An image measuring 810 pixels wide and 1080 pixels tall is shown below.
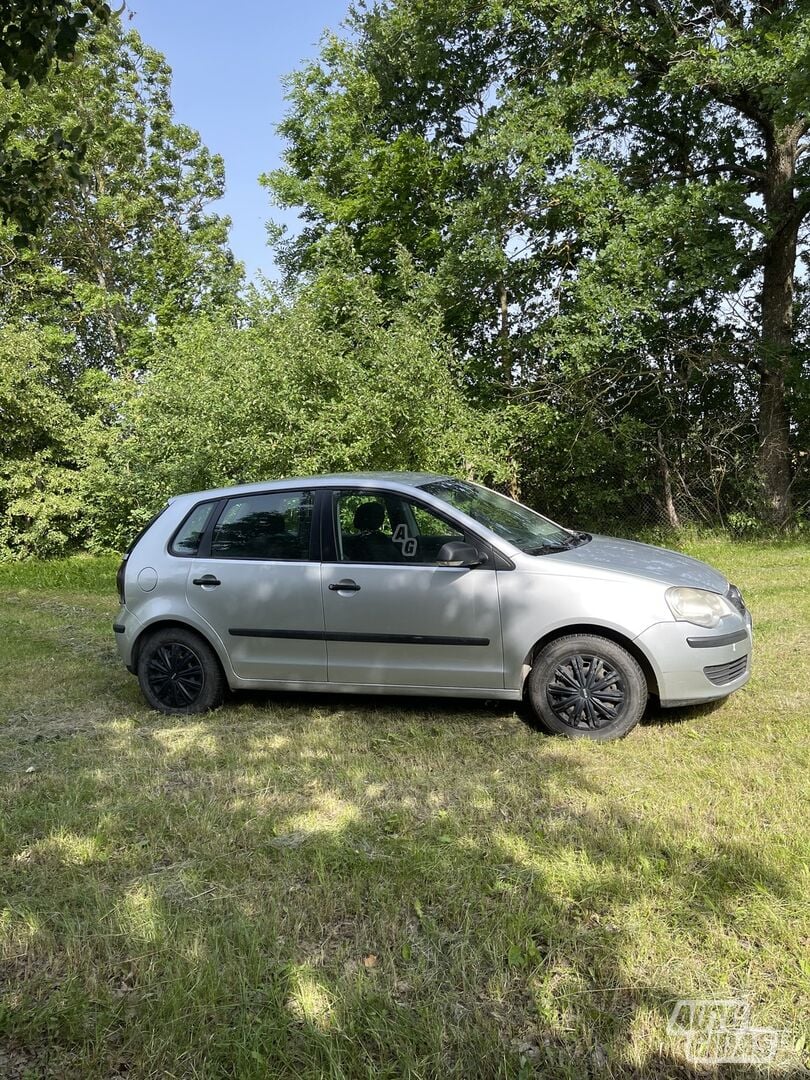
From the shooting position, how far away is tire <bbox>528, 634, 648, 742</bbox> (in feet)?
15.7

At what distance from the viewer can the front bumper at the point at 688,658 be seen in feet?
15.6

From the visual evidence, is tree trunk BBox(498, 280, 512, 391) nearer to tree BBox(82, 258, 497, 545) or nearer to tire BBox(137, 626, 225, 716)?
tree BBox(82, 258, 497, 545)

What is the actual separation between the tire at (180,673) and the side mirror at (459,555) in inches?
73.6

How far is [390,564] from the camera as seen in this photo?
208 inches

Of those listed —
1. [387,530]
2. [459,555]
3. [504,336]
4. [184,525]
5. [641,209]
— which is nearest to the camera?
[459,555]

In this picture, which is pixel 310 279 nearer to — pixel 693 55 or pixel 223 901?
pixel 693 55

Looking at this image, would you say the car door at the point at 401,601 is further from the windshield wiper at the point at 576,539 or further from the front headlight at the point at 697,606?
the front headlight at the point at 697,606

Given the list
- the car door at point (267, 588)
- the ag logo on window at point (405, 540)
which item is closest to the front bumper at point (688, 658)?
the ag logo on window at point (405, 540)

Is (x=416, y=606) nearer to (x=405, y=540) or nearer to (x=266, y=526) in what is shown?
(x=405, y=540)

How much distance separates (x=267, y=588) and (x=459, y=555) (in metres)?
1.37

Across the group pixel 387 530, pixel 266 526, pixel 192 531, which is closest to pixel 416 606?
pixel 387 530

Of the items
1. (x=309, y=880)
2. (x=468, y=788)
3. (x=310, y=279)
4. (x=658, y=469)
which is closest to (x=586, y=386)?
(x=658, y=469)

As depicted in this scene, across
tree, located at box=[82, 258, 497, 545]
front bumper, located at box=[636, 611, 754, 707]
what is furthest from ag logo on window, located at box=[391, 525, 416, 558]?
tree, located at box=[82, 258, 497, 545]

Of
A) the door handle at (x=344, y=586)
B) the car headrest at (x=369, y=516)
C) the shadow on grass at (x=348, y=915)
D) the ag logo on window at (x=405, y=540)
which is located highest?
the car headrest at (x=369, y=516)
